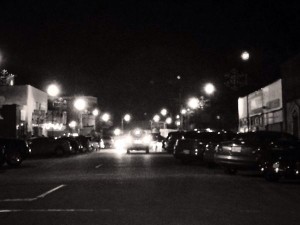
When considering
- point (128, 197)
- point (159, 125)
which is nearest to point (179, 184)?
point (128, 197)

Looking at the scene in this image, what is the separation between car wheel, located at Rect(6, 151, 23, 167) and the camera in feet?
81.9

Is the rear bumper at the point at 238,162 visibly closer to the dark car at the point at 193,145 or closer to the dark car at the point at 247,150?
the dark car at the point at 247,150

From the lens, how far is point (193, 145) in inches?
1054

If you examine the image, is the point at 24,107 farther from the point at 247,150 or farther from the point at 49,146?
the point at 247,150

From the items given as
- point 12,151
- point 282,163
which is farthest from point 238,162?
point 12,151

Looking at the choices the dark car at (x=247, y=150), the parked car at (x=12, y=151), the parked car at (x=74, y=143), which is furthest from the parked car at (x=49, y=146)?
the dark car at (x=247, y=150)

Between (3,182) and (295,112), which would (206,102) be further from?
(3,182)

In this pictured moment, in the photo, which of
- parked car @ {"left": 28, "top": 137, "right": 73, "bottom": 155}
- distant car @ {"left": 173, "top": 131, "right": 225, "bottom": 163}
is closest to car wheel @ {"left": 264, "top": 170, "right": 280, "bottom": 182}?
distant car @ {"left": 173, "top": 131, "right": 225, "bottom": 163}

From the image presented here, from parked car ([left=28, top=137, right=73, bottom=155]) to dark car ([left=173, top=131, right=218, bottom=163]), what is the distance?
13336 mm

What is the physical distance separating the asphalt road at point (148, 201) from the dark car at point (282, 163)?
1.13ft

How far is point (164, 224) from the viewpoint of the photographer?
28.5ft

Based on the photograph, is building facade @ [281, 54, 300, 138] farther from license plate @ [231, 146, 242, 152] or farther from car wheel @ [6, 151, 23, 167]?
car wheel @ [6, 151, 23, 167]

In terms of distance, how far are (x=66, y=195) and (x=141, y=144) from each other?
29.0 meters

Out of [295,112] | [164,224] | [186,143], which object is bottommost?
[164,224]
